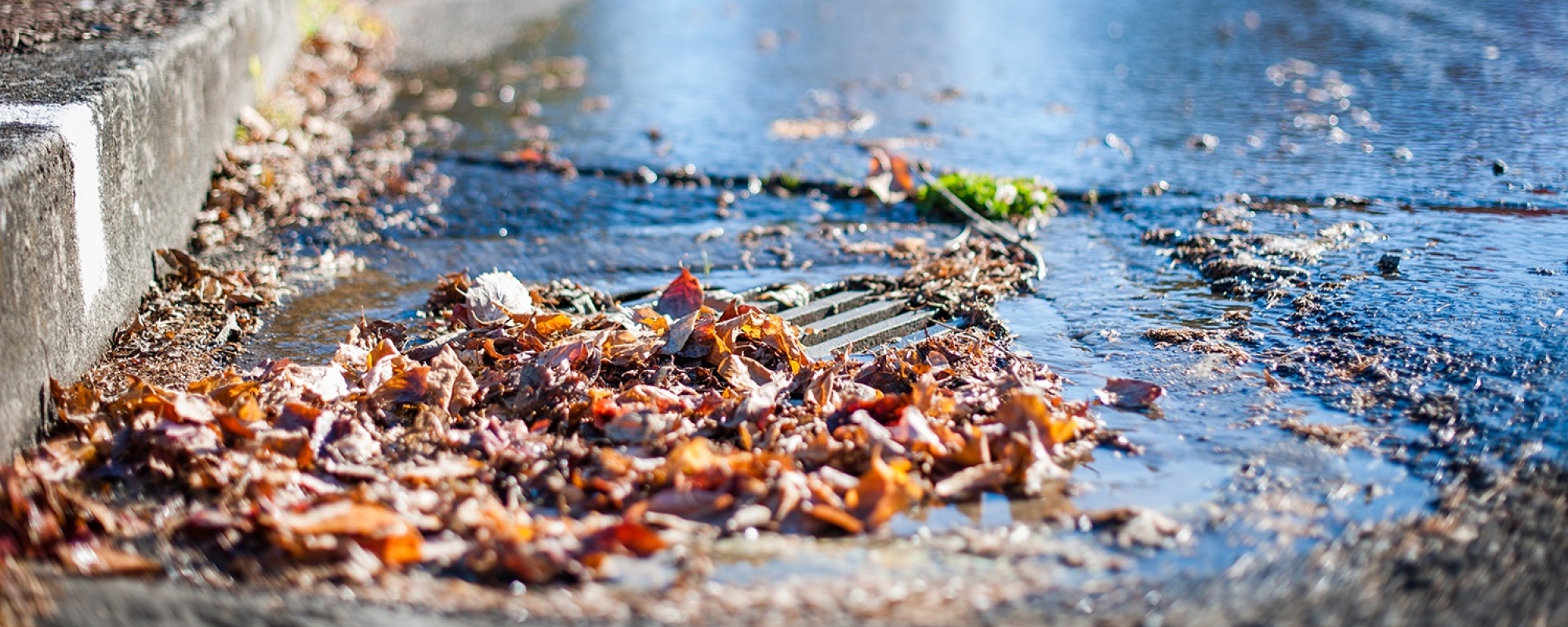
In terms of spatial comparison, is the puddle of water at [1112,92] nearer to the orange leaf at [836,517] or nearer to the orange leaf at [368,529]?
the orange leaf at [836,517]

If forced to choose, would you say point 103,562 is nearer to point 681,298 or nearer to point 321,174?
point 681,298

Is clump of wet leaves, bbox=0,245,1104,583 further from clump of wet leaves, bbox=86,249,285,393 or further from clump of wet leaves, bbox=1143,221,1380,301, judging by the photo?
clump of wet leaves, bbox=1143,221,1380,301

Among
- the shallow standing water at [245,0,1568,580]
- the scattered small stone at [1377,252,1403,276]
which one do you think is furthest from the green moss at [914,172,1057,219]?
the scattered small stone at [1377,252,1403,276]

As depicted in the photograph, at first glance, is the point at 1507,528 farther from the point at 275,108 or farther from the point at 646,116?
the point at 275,108

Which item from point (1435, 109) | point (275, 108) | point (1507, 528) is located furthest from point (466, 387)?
point (1435, 109)

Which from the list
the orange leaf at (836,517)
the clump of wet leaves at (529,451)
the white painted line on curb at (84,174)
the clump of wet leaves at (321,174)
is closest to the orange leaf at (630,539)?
the clump of wet leaves at (529,451)
